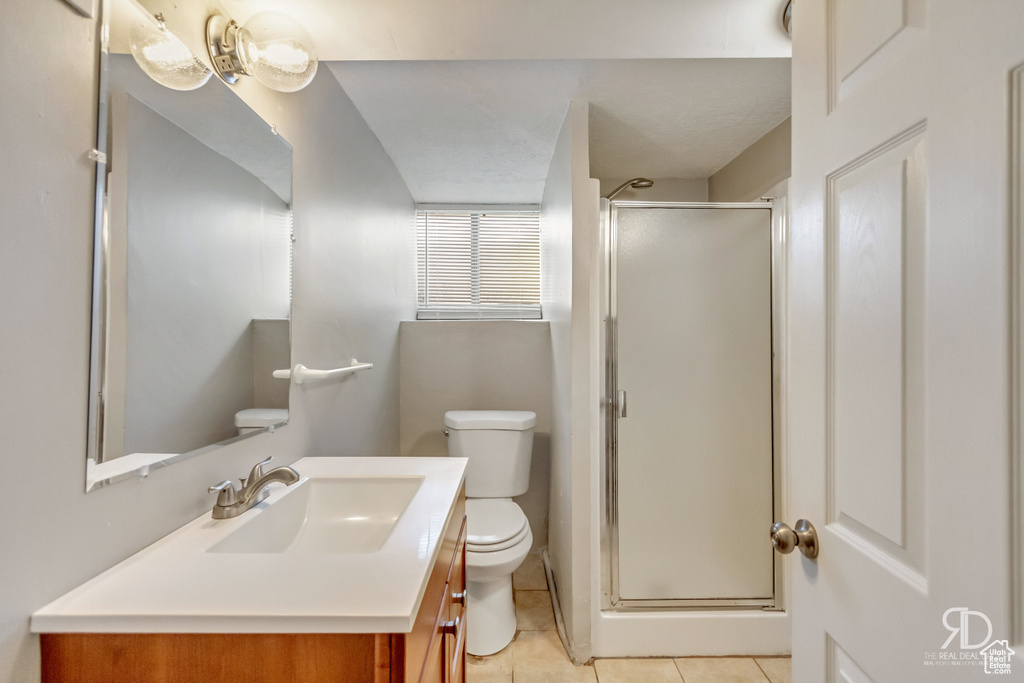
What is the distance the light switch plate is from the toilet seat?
5.79ft

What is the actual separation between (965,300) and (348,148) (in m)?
1.85

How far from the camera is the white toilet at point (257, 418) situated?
3.61 feet

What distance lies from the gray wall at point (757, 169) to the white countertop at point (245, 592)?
6.92 feet

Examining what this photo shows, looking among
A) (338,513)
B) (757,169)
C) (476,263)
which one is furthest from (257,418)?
(757,169)

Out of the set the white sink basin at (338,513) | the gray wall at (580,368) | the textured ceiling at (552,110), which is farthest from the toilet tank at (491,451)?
the textured ceiling at (552,110)

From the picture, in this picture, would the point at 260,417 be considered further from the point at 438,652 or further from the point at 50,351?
the point at 438,652

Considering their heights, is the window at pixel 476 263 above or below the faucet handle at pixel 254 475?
above

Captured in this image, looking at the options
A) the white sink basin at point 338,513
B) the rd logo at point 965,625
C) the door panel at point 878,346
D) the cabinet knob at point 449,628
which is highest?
the door panel at point 878,346

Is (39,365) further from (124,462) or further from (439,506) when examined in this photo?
(439,506)

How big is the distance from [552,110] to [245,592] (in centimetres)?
190

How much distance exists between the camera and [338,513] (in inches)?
46.9

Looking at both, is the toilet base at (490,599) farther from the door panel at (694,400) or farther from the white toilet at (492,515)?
the door panel at (694,400)

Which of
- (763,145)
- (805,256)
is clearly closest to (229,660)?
(805,256)

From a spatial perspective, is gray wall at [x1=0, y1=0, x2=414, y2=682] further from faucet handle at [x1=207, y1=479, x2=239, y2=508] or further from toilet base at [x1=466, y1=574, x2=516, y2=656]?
toilet base at [x1=466, y1=574, x2=516, y2=656]
